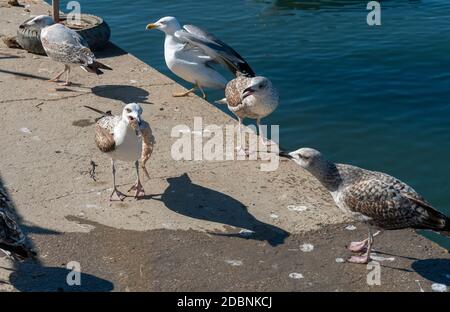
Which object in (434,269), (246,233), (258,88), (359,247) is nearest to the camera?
(434,269)

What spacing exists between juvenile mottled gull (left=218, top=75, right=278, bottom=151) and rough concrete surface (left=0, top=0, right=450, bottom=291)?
668 mm

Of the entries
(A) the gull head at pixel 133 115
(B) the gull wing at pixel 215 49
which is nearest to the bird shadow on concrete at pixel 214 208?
(A) the gull head at pixel 133 115

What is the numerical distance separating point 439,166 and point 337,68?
14.7 feet

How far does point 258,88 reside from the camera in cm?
950

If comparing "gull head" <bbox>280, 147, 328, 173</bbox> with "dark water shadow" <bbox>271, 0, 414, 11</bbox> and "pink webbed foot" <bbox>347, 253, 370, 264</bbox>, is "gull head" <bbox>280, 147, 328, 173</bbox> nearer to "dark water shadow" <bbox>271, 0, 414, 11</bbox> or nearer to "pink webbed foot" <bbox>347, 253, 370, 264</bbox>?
"pink webbed foot" <bbox>347, 253, 370, 264</bbox>

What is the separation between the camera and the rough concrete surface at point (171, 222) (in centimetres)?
681

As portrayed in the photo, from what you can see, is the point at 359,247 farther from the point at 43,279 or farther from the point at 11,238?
the point at 11,238

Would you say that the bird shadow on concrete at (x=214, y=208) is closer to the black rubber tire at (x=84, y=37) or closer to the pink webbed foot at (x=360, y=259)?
the pink webbed foot at (x=360, y=259)

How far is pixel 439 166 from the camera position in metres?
11.0

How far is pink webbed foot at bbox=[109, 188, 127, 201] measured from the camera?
8.27 meters

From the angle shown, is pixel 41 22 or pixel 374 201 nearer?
pixel 374 201

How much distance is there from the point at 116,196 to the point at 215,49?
3.97 metres

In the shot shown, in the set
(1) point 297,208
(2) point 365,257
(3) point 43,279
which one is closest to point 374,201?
(2) point 365,257

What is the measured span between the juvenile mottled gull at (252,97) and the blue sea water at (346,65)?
2.11 metres
